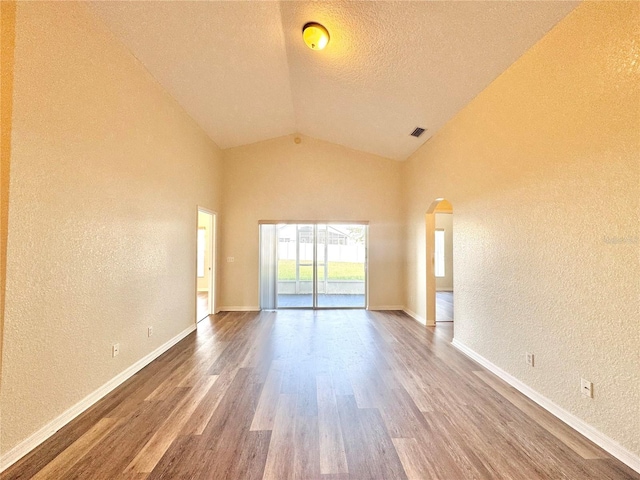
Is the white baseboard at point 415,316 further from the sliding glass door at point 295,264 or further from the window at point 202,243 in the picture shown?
the window at point 202,243

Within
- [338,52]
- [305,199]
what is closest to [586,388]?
[338,52]

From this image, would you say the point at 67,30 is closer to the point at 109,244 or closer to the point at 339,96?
the point at 109,244

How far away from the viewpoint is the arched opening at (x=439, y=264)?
436cm

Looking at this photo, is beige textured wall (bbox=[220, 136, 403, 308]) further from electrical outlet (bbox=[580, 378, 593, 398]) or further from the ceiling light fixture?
electrical outlet (bbox=[580, 378, 593, 398])

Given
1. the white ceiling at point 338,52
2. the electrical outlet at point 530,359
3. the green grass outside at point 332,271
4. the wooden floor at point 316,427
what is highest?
the white ceiling at point 338,52

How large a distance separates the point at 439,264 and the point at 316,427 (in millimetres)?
7191

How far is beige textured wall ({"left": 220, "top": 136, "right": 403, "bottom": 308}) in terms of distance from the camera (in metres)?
5.29

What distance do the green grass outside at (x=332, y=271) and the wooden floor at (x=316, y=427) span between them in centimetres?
263

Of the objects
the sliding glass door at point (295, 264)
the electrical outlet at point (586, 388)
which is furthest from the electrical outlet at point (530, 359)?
the sliding glass door at point (295, 264)

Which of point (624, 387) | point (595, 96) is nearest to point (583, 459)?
point (624, 387)

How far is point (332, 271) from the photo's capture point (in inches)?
227

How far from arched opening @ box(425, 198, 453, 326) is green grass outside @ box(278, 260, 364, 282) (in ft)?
5.24

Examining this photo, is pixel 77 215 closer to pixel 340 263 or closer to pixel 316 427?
pixel 316 427

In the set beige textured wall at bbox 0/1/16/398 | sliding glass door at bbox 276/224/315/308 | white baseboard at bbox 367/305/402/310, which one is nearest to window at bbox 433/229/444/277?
white baseboard at bbox 367/305/402/310
